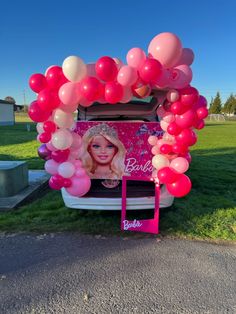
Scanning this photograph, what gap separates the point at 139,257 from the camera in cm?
344

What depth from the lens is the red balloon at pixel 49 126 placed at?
3902 millimetres

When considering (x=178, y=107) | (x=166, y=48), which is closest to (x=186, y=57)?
(x=166, y=48)

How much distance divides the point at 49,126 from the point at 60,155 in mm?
409

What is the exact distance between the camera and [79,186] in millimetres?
3969

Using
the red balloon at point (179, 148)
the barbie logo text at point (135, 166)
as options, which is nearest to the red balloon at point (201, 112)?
the red balloon at point (179, 148)

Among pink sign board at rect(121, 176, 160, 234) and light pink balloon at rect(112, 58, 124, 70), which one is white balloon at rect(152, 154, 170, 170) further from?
light pink balloon at rect(112, 58, 124, 70)

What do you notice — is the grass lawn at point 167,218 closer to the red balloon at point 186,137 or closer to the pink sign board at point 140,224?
the pink sign board at point 140,224

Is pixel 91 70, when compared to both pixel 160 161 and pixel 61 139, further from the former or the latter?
pixel 160 161

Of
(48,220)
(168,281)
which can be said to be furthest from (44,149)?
(168,281)

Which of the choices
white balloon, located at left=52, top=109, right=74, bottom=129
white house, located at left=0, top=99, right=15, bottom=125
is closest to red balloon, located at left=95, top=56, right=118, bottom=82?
white balloon, located at left=52, top=109, right=74, bottom=129

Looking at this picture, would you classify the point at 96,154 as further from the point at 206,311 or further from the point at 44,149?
the point at 206,311

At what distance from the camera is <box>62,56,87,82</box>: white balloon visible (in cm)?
335

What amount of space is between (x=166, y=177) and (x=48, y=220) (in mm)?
1870

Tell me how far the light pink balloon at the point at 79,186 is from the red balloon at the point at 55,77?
1.21m
